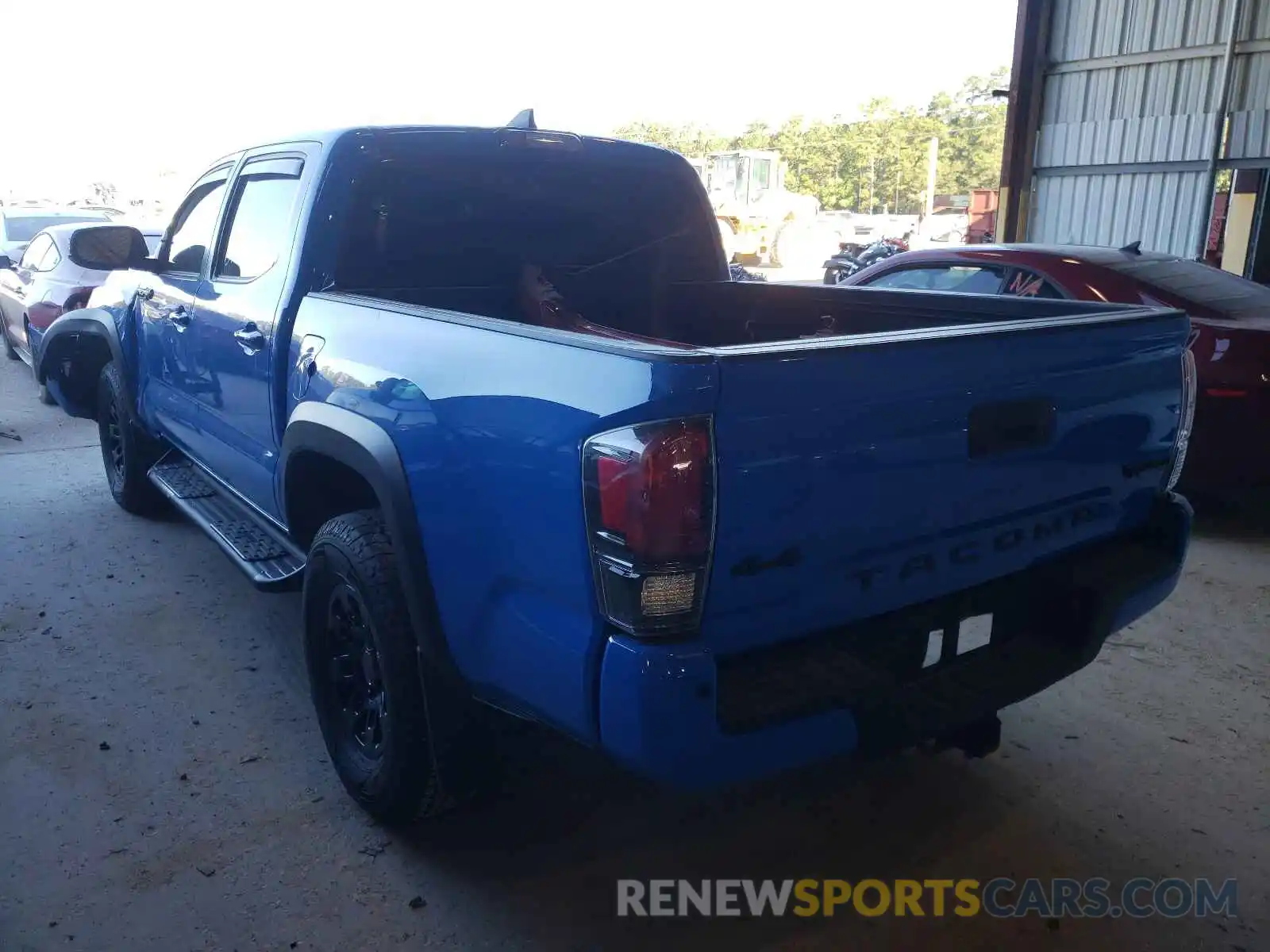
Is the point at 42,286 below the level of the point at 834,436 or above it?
below

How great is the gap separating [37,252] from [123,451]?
4.73 metres

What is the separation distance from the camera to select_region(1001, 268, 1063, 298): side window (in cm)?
548

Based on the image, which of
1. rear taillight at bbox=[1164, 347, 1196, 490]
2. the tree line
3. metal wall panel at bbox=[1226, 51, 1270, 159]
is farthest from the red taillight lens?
the tree line

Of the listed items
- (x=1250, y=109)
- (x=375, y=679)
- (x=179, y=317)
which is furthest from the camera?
(x=1250, y=109)

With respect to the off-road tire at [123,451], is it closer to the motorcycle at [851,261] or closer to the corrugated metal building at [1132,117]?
the corrugated metal building at [1132,117]

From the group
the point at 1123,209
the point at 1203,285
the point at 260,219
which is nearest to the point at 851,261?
the point at 1123,209

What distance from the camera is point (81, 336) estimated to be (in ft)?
18.5

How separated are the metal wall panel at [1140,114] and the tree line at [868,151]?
109 ft

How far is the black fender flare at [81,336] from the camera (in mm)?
5039

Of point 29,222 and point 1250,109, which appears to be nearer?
point 1250,109

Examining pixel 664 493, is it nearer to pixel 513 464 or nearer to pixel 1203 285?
pixel 513 464

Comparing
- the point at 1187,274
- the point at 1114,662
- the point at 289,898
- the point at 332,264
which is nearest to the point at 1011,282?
the point at 1187,274

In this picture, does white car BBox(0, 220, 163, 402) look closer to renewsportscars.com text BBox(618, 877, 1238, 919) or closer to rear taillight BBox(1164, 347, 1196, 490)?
renewsportscars.com text BBox(618, 877, 1238, 919)

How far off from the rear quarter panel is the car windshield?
11331 mm
